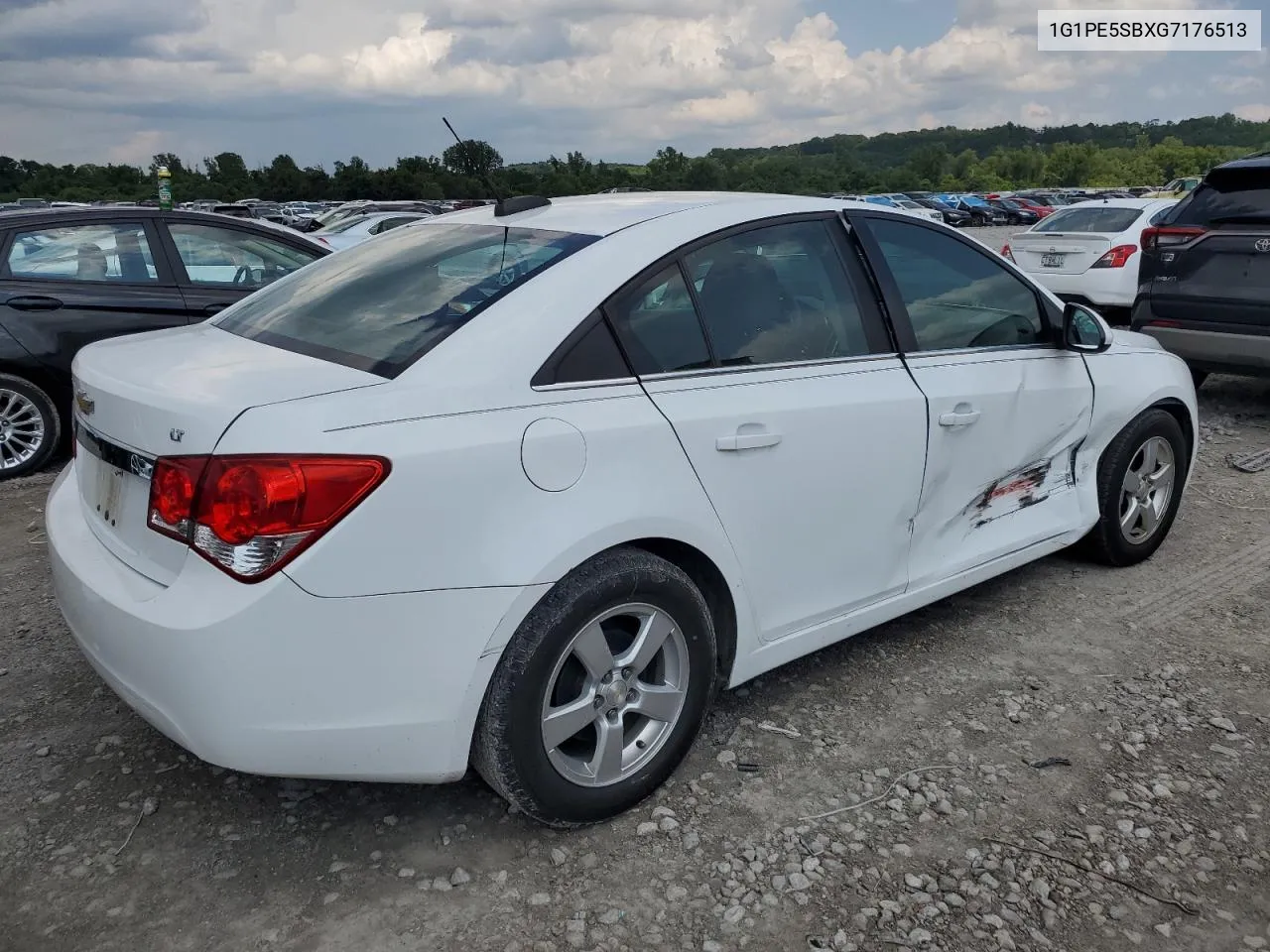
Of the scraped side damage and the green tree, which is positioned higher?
the green tree

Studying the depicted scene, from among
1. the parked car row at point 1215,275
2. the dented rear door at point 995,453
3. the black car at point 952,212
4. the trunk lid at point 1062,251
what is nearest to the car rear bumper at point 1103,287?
the trunk lid at point 1062,251

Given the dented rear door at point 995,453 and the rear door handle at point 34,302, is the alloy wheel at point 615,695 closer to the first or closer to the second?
the dented rear door at point 995,453

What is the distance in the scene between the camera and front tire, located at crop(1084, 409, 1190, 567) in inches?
168

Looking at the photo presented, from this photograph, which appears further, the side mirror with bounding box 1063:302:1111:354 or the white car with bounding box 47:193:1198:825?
the side mirror with bounding box 1063:302:1111:354

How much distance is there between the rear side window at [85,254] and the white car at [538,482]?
356 cm

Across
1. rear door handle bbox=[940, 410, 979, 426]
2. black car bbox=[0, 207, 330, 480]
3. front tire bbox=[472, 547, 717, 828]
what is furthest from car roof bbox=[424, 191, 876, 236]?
black car bbox=[0, 207, 330, 480]

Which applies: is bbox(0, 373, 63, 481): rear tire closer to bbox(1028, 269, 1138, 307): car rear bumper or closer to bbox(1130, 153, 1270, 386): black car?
bbox(1130, 153, 1270, 386): black car

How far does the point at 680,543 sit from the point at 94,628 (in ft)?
4.78

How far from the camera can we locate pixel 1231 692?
3.48m

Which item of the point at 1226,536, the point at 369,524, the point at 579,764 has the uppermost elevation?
the point at 369,524

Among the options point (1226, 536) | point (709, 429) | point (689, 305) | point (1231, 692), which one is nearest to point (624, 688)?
point (709, 429)

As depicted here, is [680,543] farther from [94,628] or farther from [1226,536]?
[1226,536]

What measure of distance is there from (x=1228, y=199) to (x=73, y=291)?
7313mm

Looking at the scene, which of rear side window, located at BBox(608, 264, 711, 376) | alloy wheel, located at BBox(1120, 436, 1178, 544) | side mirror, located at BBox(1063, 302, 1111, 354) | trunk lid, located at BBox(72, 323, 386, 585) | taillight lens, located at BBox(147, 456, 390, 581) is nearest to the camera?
taillight lens, located at BBox(147, 456, 390, 581)
